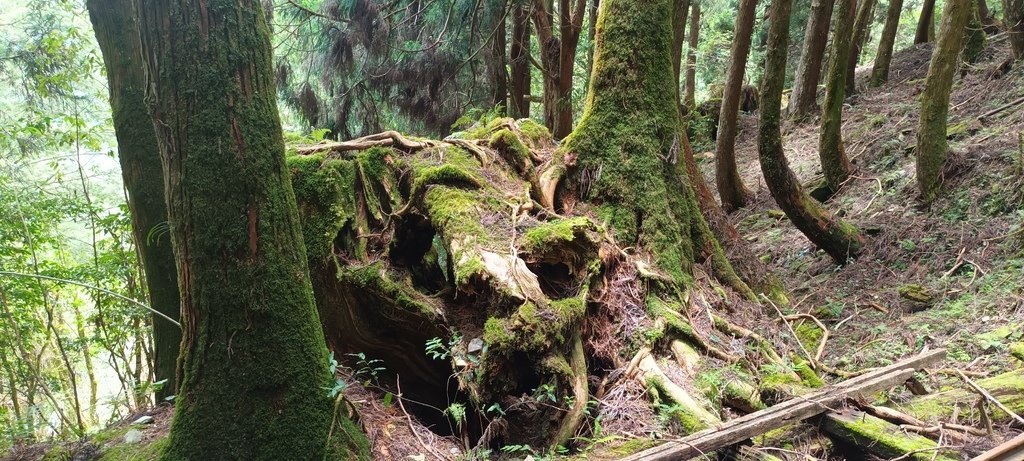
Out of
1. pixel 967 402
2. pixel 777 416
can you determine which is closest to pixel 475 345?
pixel 777 416

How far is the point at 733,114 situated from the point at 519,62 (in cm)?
393

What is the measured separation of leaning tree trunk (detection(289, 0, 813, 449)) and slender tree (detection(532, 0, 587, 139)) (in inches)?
133

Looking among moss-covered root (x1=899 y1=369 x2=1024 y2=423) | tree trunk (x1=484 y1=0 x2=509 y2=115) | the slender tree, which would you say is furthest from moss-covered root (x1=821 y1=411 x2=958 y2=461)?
tree trunk (x1=484 y1=0 x2=509 y2=115)

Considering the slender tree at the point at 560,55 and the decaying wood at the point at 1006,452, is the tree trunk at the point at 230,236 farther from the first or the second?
the slender tree at the point at 560,55

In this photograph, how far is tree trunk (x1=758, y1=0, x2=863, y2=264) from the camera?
6402mm

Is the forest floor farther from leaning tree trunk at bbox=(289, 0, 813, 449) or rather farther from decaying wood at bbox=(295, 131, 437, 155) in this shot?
decaying wood at bbox=(295, 131, 437, 155)

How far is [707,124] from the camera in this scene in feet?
41.4

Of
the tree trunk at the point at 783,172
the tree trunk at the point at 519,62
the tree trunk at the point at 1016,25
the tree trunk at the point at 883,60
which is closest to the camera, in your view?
the tree trunk at the point at 783,172

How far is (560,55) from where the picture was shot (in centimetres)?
877

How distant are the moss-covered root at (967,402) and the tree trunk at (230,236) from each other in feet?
10.5

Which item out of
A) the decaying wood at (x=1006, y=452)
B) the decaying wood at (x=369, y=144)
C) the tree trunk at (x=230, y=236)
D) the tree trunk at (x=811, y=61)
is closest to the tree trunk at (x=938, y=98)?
the tree trunk at (x=811, y=61)

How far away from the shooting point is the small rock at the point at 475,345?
3547 mm

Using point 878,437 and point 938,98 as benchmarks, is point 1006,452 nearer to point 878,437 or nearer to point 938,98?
point 878,437

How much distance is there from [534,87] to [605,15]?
442 inches
